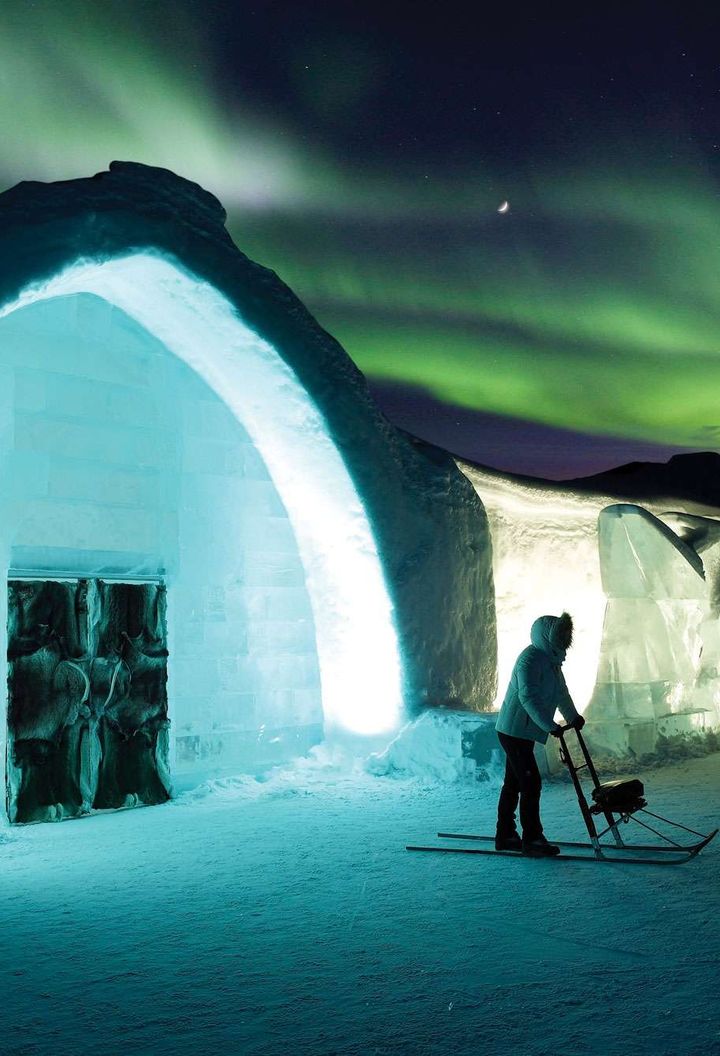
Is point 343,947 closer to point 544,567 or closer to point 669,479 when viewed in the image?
point 544,567

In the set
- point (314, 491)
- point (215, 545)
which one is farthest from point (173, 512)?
point (314, 491)

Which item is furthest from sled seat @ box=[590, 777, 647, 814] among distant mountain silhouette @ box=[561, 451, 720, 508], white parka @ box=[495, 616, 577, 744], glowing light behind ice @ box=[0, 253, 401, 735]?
distant mountain silhouette @ box=[561, 451, 720, 508]

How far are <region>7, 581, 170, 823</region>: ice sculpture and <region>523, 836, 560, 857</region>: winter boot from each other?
3.39 m

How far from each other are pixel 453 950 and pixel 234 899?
129 cm

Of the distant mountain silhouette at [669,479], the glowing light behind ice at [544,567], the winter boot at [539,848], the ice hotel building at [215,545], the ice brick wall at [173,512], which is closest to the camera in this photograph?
the winter boot at [539,848]

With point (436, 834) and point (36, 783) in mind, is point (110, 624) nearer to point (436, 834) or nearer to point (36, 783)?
point (36, 783)

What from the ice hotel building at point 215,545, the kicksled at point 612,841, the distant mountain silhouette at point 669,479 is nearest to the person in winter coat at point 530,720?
the kicksled at point 612,841

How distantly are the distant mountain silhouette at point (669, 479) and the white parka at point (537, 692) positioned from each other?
6401mm

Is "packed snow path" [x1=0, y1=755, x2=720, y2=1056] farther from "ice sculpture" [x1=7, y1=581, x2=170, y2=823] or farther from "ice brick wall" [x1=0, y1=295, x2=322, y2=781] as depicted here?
"ice brick wall" [x1=0, y1=295, x2=322, y2=781]

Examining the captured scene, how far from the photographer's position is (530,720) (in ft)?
18.4

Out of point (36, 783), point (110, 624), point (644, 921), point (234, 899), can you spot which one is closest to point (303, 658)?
point (110, 624)

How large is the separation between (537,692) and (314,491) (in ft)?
12.4

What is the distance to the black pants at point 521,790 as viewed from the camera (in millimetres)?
5477

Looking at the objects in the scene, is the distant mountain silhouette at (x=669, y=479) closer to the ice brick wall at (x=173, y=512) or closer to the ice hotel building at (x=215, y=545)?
the ice hotel building at (x=215, y=545)
